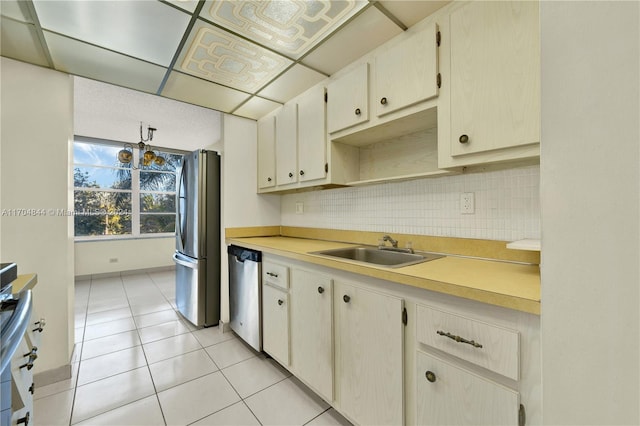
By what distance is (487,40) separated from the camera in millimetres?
1157

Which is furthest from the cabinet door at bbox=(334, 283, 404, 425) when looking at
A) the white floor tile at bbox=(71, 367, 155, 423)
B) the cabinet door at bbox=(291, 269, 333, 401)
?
the white floor tile at bbox=(71, 367, 155, 423)

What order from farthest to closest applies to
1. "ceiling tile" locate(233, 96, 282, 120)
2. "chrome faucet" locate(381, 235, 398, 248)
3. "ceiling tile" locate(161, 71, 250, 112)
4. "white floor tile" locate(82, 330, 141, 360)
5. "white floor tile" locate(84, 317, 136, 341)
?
"white floor tile" locate(84, 317, 136, 341) < "ceiling tile" locate(233, 96, 282, 120) < "white floor tile" locate(82, 330, 141, 360) < "ceiling tile" locate(161, 71, 250, 112) < "chrome faucet" locate(381, 235, 398, 248)

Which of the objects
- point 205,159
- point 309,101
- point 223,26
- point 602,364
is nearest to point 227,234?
point 205,159

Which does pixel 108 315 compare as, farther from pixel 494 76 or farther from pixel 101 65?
pixel 494 76

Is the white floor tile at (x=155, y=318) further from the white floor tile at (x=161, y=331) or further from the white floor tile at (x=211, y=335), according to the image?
the white floor tile at (x=211, y=335)


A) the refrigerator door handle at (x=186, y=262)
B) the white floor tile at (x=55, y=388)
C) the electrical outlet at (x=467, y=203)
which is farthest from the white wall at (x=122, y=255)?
the electrical outlet at (x=467, y=203)

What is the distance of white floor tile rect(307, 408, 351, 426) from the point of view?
4.76ft

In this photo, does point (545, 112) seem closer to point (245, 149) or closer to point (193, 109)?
point (245, 149)

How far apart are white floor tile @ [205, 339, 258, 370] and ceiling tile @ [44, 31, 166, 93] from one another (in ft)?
7.38

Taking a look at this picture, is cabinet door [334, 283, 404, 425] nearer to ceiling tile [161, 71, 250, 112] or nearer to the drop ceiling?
the drop ceiling

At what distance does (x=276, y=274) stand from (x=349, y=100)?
4.32 feet

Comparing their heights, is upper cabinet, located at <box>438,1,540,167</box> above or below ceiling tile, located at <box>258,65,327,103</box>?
below

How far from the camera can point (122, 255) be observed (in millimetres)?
4695

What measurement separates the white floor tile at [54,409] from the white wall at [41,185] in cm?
26
